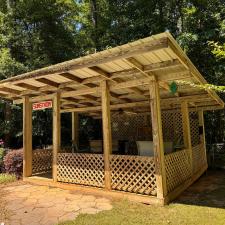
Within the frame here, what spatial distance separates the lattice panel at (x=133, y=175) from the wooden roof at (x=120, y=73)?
1781 mm

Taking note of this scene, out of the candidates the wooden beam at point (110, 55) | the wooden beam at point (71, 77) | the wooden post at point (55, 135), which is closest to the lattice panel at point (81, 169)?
the wooden post at point (55, 135)

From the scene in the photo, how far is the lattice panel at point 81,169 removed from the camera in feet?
21.3

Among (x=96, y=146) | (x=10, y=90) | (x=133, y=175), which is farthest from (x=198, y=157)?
(x=10, y=90)

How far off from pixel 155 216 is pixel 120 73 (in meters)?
3.10

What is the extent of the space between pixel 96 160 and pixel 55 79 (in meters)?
2.36

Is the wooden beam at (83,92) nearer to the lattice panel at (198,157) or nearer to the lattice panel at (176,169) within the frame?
the lattice panel at (176,169)

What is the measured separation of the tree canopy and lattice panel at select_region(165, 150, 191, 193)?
21.9 ft

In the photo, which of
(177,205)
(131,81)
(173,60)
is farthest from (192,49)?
(177,205)

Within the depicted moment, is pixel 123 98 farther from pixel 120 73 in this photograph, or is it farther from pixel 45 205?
pixel 45 205

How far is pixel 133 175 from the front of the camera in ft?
19.4

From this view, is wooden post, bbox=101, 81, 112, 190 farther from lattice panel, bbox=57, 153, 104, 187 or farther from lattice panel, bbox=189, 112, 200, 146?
lattice panel, bbox=189, 112, 200, 146

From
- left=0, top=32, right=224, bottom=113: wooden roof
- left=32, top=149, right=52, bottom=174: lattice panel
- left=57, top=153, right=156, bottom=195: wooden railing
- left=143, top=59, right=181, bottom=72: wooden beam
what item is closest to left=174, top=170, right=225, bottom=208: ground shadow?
left=57, top=153, right=156, bottom=195: wooden railing

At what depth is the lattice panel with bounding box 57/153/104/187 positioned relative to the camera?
6500 millimetres

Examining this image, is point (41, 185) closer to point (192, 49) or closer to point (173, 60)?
point (173, 60)
